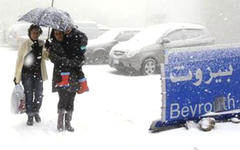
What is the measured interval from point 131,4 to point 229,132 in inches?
2786

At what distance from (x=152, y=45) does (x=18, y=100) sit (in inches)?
283

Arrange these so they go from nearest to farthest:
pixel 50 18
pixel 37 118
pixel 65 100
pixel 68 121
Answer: pixel 50 18 → pixel 65 100 → pixel 68 121 → pixel 37 118

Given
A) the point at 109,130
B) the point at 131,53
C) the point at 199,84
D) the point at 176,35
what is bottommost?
the point at 109,130

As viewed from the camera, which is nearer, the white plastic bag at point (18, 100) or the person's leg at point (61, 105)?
the person's leg at point (61, 105)

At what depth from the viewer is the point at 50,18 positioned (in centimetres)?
623

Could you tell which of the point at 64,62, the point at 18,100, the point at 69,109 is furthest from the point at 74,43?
the point at 18,100

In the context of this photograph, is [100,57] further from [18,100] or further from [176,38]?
[18,100]

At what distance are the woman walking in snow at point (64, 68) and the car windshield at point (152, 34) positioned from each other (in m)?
7.35

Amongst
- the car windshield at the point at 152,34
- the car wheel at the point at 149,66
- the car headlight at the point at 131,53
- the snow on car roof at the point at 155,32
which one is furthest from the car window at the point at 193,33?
the car headlight at the point at 131,53

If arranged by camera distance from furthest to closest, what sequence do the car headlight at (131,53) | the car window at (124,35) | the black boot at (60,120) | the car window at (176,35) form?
the car window at (124,35)
the car window at (176,35)
the car headlight at (131,53)
the black boot at (60,120)

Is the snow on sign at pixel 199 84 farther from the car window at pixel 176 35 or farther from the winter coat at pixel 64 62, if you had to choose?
the car window at pixel 176 35

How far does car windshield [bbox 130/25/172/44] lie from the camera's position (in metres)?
13.8

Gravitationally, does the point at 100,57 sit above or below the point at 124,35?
below

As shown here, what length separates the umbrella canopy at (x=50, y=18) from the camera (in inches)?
240
